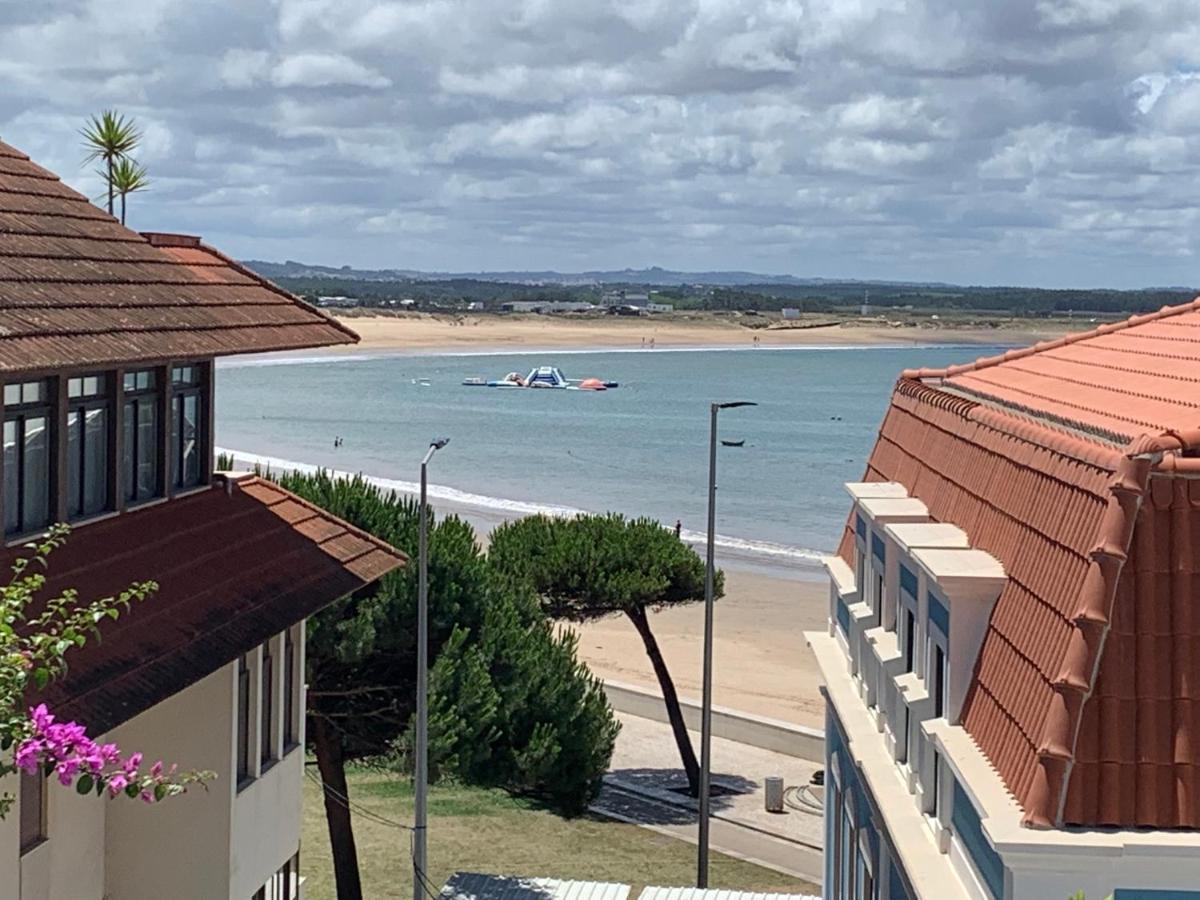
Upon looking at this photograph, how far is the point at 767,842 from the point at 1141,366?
15.7 meters

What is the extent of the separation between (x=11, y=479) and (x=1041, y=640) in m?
7.40

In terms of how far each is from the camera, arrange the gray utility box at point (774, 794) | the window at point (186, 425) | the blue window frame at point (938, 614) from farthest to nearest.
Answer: the gray utility box at point (774, 794)
the window at point (186, 425)
the blue window frame at point (938, 614)

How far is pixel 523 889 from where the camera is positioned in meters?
19.3

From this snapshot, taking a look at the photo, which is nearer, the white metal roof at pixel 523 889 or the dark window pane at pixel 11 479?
the dark window pane at pixel 11 479

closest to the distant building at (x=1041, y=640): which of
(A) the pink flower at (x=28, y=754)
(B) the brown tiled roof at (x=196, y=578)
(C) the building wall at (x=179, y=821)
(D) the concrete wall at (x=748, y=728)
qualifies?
(A) the pink flower at (x=28, y=754)

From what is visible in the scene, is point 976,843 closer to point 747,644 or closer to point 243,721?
point 243,721

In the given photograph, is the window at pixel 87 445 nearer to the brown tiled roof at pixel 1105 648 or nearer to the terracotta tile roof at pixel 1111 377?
the terracotta tile roof at pixel 1111 377

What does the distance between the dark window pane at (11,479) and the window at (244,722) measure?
244 cm

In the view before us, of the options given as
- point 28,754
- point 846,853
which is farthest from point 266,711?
point 28,754

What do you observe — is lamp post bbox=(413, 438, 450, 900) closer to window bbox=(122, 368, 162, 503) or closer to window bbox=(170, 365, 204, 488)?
window bbox=(170, 365, 204, 488)

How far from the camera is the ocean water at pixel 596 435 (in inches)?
3004

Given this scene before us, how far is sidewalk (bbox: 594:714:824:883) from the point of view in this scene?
25984mm

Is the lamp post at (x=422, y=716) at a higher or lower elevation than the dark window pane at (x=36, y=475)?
lower

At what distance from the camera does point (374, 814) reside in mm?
26266
